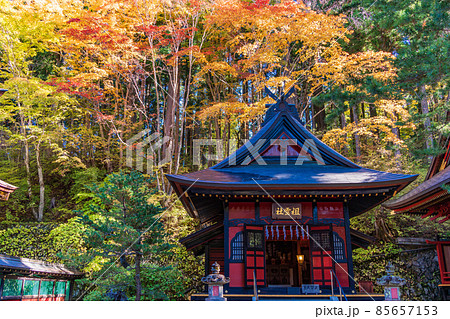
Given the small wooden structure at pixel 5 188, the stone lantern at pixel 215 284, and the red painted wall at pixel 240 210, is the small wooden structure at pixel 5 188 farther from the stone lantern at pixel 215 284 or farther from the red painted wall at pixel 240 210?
the red painted wall at pixel 240 210

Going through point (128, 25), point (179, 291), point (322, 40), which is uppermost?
point (128, 25)

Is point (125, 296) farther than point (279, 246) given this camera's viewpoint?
No

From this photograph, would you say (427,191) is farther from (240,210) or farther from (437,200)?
(240,210)


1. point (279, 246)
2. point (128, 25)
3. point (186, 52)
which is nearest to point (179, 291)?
point (279, 246)

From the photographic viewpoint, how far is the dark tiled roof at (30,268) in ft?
29.8

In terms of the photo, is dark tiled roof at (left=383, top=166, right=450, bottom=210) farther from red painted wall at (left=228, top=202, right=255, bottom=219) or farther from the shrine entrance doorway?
the shrine entrance doorway

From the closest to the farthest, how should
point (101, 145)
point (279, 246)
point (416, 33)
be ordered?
point (416, 33) → point (279, 246) → point (101, 145)

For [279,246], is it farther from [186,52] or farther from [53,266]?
[186,52]

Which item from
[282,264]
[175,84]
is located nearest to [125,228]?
[282,264]

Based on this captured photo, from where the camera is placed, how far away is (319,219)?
9148 millimetres

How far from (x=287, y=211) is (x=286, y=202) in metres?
0.25

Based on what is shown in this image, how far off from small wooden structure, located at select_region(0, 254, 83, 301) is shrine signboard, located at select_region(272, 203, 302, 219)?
23.6 feet

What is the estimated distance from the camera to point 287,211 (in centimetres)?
905

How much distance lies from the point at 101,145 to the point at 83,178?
89.4 inches
